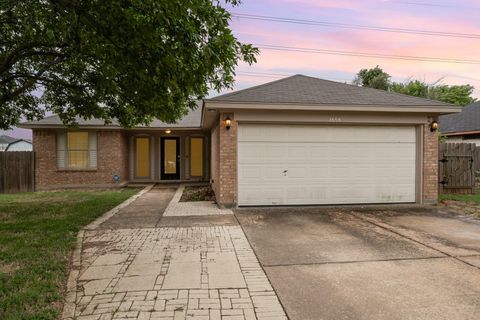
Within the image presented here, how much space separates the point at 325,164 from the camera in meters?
9.34

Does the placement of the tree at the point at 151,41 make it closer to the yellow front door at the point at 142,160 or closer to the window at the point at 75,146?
the window at the point at 75,146

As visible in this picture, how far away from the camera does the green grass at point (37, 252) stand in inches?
134

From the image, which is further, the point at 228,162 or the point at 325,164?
the point at 325,164

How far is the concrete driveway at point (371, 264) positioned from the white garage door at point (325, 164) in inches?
54.6

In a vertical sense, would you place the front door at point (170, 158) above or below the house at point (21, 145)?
below

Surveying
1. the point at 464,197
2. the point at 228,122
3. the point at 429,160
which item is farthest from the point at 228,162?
the point at 464,197

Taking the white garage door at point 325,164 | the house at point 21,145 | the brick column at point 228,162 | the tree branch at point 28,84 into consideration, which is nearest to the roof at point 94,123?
the tree branch at point 28,84

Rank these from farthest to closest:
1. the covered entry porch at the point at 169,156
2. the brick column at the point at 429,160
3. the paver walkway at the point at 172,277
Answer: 1. the covered entry porch at the point at 169,156
2. the brick column at the point at 429,160
3. the paver walkway at the point at 172,277

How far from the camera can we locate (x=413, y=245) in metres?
5.51

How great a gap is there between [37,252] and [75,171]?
34.4 feet

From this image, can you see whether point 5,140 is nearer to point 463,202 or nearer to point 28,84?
point 28,84

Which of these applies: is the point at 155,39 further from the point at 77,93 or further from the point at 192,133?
the point at 192,133

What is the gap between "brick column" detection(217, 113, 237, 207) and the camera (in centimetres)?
889

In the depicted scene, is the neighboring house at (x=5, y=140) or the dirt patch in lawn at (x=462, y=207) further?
the neighboring house at (x=5, y=140)
